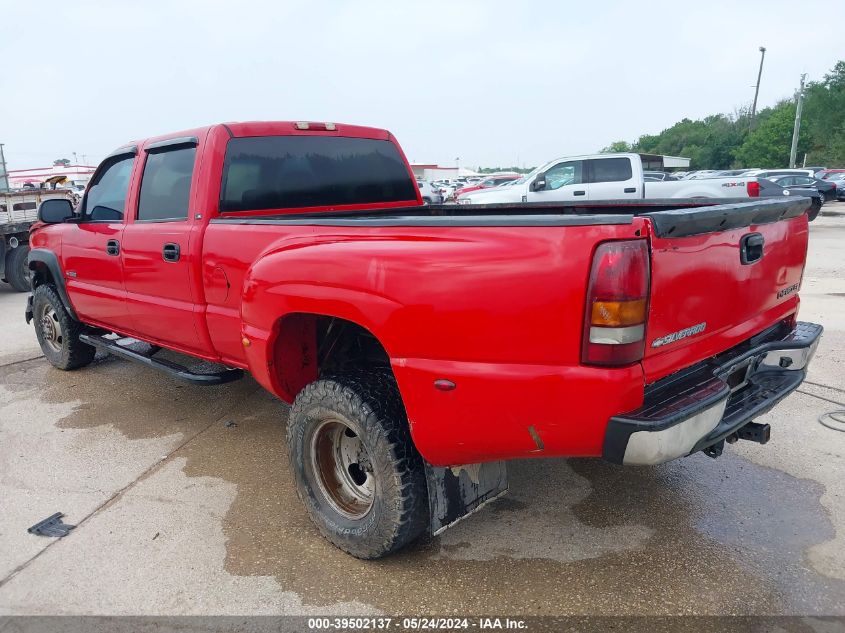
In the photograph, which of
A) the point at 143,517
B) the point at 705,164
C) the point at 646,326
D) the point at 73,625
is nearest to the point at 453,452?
the point at 646,326

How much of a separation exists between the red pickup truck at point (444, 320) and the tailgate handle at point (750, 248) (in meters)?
0.01

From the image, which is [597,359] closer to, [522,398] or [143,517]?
[522,398]

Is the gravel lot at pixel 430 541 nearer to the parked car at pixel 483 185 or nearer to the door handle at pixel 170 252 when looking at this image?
the door handle at pixel 170 252

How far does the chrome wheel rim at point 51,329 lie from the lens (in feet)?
18.0

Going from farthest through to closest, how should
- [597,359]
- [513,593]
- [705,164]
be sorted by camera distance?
[705,164], [513,593], [597,359]

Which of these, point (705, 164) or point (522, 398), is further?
point (705, 164)

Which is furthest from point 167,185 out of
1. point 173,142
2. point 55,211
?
point 55,211

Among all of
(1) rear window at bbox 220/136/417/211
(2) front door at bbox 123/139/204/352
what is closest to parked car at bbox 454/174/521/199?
(1) rear window at bbox 220/136/417/211

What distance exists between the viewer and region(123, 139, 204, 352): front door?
3.59 meters

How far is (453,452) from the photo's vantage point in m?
2.32

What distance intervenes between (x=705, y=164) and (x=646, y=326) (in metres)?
67.9

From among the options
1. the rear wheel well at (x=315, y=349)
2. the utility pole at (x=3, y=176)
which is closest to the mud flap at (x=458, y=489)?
the rear wheel well at (x=315, y=349)

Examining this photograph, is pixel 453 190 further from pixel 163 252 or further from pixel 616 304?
pixel 616 304

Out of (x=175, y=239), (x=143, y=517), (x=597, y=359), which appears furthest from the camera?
(x=175, y=239)
